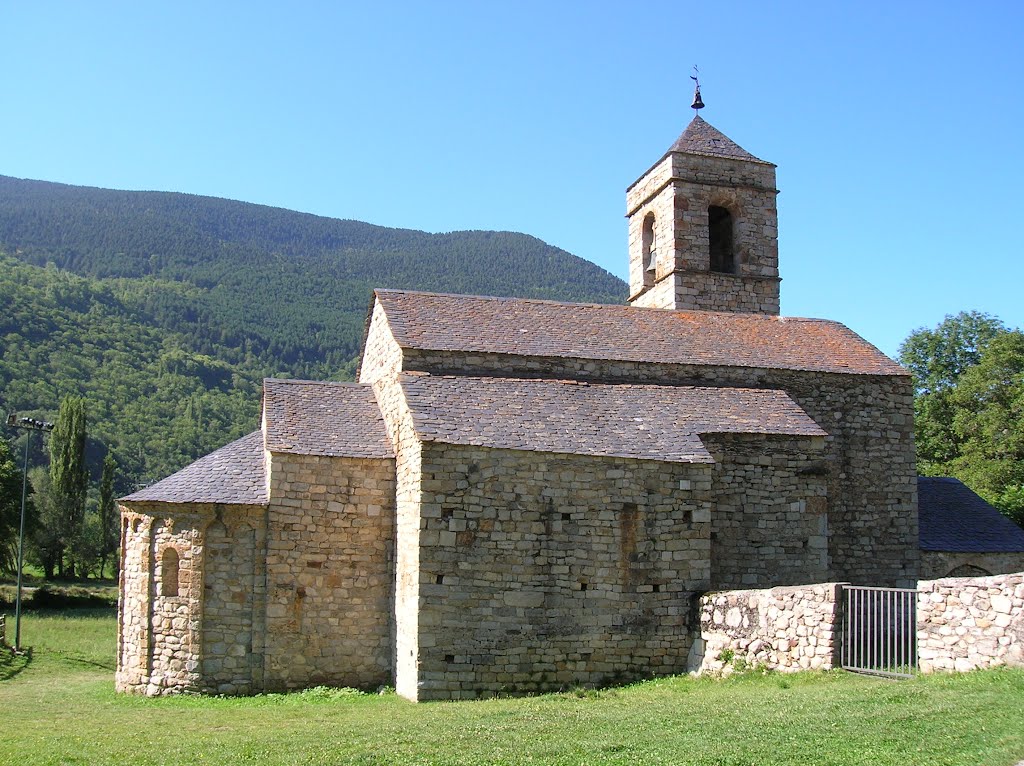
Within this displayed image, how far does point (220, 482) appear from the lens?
16.1m

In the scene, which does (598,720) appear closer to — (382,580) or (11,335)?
(382,580)

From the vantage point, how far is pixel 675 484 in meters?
15.8

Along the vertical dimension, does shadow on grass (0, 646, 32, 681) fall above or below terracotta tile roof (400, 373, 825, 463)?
below

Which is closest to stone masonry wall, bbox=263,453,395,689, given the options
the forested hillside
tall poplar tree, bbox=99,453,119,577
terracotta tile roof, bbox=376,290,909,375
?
terracotta tile roof, bbox=376,290,909,375

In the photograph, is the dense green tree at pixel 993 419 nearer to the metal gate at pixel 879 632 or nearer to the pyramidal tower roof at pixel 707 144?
the pyramidal tower roof at pixel 707 144

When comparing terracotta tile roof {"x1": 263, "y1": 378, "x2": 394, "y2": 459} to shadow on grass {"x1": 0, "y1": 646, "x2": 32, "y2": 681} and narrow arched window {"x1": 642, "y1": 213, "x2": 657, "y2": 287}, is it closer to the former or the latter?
shadow on grass {"x1": 0, "y1": 646, "x2": 32, "y2": 681}

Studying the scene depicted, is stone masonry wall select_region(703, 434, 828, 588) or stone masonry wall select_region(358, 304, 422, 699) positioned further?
stone masonry wall select_region(703, 434, 828, 588)

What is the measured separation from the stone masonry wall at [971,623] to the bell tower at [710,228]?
12.1 m

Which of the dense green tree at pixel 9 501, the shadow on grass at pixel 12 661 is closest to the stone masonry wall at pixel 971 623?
the shadow on grass at pixel 12 661

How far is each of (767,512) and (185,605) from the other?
30.4 ft

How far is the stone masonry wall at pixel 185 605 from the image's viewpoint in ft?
50.0

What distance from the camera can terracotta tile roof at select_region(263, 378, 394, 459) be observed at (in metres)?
16.3

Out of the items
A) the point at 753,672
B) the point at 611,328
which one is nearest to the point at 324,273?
the point at 611,328

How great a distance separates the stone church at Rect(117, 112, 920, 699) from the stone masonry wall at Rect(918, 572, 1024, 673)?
14.2ft
